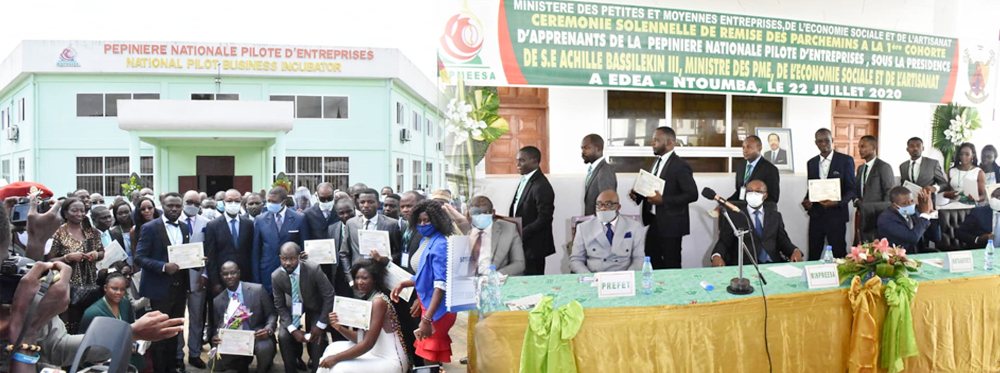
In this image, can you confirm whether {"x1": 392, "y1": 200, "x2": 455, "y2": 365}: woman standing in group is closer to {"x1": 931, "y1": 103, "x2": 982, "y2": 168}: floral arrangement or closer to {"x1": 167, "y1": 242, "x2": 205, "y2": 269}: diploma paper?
{"x1": 167, "y1": 242, "x2": 205, "y2": 269}: diploma paper

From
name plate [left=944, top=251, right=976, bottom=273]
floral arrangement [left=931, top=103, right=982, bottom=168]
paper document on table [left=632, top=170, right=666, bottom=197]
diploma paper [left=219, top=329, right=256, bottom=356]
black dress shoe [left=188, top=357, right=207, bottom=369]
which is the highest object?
floral arrangement [left=931, top=103, right=982, bottom=168]

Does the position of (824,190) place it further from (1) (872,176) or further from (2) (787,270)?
(2) (787,270)

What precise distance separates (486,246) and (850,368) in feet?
6.78

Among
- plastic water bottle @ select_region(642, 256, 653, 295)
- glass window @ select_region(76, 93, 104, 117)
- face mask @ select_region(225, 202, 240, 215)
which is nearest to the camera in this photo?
plastic water bottle @ select_region(642, 256, 653, 295)

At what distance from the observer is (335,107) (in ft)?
42.4

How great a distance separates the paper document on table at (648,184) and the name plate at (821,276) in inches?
34.8

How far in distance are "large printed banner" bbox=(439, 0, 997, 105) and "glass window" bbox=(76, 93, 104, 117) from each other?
1240 cm

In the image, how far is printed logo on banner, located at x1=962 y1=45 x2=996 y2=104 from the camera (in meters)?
3.78

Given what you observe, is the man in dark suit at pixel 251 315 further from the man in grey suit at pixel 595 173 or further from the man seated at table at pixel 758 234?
the man seated at table at pixel 758 234

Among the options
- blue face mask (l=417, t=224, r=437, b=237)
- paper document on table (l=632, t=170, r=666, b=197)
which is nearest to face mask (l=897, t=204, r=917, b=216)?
paper document on table (l=632, t=170, r=666, b=197)

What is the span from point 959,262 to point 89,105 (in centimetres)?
1473

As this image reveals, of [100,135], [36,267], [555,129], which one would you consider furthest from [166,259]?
[100,135]

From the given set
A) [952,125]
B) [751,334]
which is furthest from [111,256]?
[952,125]

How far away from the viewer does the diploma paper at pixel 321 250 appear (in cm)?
364
